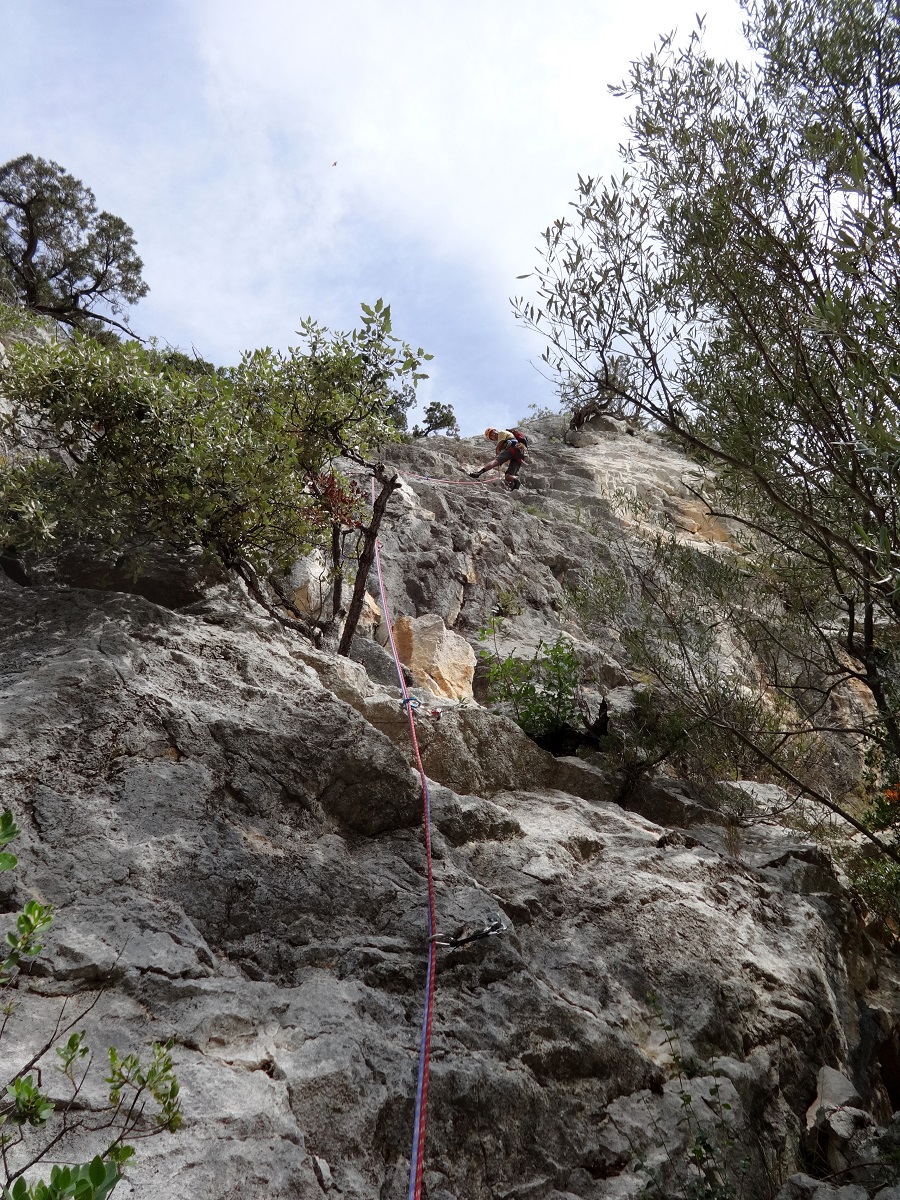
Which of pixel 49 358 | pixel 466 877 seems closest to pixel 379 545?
pixel 49 358

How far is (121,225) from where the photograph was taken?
75.9ft

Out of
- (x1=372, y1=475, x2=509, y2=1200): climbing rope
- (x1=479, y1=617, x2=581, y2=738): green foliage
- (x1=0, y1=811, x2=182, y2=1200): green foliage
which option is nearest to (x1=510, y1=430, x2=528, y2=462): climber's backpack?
(x1=479, y1=617, x2=581, y2=738): green foliage

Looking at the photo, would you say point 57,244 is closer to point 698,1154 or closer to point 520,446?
point 520,446

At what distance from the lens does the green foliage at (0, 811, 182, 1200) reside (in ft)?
8.61

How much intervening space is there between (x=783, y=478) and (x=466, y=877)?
444cm

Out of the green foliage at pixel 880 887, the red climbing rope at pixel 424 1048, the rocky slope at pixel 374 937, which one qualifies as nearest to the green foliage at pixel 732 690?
the green foliage at pixel 880 887

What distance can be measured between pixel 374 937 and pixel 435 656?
224 inches

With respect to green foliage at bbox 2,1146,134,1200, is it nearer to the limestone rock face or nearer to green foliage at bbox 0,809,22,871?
green foliage at bbox 0,809,22,871

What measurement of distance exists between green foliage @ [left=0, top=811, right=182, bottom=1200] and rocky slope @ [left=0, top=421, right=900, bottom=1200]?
Result: 6.6 inches

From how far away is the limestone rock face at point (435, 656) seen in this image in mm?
10102

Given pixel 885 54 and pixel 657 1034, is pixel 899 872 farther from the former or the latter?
pixel 885 54

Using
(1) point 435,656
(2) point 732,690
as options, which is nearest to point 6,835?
(1) point 435,656

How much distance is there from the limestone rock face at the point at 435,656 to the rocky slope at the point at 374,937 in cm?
224

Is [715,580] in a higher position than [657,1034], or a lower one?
higher
